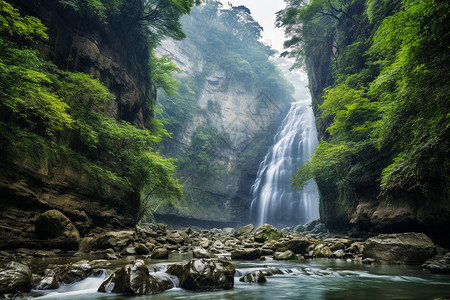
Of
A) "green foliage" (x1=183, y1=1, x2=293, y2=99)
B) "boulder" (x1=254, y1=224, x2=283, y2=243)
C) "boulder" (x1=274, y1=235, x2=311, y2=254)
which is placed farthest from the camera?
"green foliage" (x1=183, y1=1, x2=293, y2=99)

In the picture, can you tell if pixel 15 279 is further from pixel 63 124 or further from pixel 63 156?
pixel 63 124

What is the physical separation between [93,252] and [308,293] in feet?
25.4

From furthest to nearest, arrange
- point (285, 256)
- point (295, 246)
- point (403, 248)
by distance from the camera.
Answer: point (295, 246)
point (285, 256)
point (403, 248)

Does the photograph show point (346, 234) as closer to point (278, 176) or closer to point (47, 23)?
point (278, 176)

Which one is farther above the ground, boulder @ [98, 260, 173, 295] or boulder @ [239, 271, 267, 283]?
boulder @ [98, 260, 173, 295]

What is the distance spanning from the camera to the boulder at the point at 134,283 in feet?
13.2

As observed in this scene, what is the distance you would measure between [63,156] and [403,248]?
12.5 metres

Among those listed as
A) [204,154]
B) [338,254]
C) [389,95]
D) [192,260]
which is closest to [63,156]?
[192,260]

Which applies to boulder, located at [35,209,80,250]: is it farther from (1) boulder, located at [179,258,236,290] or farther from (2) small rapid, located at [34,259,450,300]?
(1) boulder, located at [179,258,236,290]

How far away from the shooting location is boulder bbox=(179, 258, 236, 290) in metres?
4.45

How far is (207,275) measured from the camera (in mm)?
4547

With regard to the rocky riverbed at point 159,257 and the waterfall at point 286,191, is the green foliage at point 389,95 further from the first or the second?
the waterfall at point 286,191

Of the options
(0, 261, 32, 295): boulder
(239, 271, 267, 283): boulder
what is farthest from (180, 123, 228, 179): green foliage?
(0, 261, 32, 295): boulder

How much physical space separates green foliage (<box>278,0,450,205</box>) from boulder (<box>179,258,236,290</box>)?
5360mm
